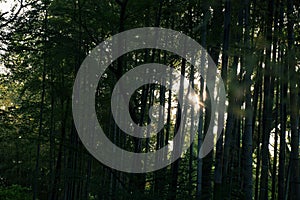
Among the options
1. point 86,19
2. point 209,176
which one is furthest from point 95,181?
point 86,19

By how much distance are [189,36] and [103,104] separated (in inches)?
152

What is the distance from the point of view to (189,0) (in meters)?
6.50

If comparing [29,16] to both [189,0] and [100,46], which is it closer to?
[100,46]

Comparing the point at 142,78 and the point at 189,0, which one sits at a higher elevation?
the point at 189,0

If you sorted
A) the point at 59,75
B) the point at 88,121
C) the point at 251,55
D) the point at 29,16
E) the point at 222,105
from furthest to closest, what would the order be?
the point at 59,75
the point at 88,121
the point at 29,16
the point at 222,105
the point at 251,55

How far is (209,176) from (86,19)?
11.2ft

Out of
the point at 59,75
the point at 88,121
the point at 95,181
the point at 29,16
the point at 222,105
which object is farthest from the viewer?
the point at 59,75

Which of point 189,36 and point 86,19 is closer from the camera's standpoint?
point 189,36

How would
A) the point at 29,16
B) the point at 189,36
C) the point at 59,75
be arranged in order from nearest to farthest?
the point at 189,36 < the point at 29,16 < the point at 59,75

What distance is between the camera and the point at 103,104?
33.7ft

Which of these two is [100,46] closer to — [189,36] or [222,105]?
[189,36]

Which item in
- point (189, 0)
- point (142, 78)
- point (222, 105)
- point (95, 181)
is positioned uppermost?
point (189, 0)

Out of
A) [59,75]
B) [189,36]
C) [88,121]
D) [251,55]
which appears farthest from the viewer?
[59,75]

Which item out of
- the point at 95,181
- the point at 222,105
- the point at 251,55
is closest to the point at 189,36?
the point at 222,105
